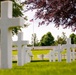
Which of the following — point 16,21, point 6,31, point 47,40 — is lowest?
point 6,31

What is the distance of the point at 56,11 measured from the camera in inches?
378

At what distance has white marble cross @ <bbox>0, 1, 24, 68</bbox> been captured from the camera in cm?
685

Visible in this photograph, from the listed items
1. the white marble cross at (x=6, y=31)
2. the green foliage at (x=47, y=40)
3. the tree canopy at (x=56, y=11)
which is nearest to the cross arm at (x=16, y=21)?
the white marble cross at (x=6, y=31)

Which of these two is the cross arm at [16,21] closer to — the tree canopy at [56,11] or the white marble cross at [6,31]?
the white marble cross at [6,31]

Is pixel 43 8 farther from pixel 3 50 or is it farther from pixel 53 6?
pixel 3 50

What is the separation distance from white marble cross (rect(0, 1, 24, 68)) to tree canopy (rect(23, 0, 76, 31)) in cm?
243

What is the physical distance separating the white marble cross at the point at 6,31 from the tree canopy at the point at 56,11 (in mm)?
2434

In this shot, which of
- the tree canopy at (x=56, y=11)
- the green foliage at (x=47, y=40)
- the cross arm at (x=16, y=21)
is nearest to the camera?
the cross arm at (x=16, y=21)

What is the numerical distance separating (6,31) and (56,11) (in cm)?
297

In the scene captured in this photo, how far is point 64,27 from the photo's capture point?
37.5 feet

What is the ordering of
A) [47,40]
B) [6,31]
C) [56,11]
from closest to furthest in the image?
[6,31], [56,11], [47,40]

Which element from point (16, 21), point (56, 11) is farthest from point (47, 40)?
point (16, 21)

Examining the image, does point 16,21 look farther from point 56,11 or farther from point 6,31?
point 56,11

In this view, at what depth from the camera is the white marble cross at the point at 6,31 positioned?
270 inches
